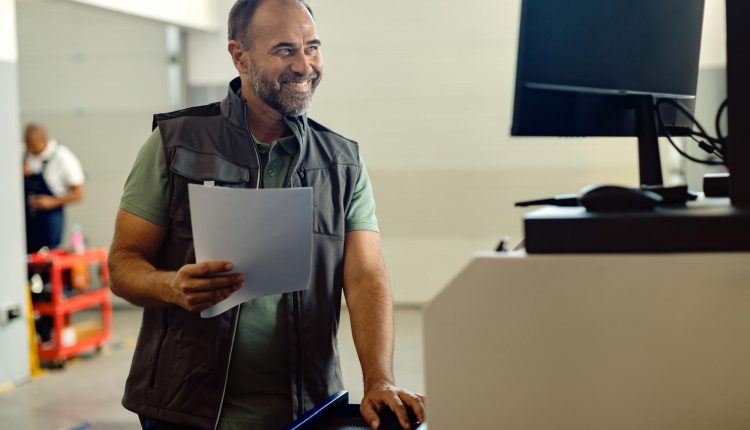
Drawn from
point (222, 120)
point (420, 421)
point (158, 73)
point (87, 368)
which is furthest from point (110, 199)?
point (420, 421)

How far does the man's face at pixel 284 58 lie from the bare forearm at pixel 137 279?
1.37ft

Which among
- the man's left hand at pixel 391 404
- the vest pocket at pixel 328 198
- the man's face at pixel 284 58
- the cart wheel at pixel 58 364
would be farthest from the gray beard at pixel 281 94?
the cart wheel at pixel 58 364

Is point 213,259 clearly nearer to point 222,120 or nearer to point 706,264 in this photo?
point 222,120

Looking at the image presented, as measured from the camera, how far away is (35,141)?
671cm

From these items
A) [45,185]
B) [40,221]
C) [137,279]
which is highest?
[137,279]

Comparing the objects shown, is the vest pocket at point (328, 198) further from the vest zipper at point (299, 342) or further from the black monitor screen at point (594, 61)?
the black monitor screen at point (594, 61)

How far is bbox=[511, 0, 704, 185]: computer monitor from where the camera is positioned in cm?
103

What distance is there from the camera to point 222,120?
69.2 inches

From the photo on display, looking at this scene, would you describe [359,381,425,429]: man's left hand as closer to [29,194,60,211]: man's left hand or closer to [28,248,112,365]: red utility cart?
[28,248,112,365]: red utility cart

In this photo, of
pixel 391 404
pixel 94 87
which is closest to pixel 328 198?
pixel 391 404

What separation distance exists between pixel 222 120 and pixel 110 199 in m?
6.99

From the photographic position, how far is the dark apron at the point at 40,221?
6707 millimetres

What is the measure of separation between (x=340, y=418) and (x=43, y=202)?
19.5 ft

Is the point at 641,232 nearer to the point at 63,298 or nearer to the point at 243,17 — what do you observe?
the point at 243,17
